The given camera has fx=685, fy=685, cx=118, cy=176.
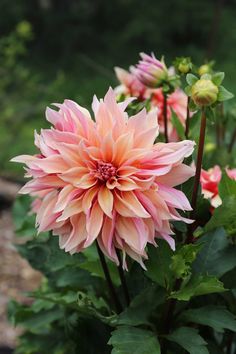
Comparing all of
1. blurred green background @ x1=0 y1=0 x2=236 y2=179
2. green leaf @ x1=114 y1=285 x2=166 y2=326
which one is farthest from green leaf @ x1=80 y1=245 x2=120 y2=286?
blurred green background @ x1=0 y1=0 x2=236 y2=179

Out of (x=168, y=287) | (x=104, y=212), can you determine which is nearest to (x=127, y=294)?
→ (x=168, y=287)

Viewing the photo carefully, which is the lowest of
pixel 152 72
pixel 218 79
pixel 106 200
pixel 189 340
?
pixel 189 340

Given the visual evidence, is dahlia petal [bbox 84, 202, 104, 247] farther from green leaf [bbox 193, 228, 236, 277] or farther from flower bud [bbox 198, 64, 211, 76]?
flower bud [bbox 198, 64, 211, 76]

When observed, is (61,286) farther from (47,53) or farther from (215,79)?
(47,53)

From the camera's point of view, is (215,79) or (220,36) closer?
(215,79)

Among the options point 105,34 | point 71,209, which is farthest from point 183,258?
point 105,34

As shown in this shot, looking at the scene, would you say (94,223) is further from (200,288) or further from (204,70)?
(204,70)

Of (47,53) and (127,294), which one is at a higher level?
(47,53)
